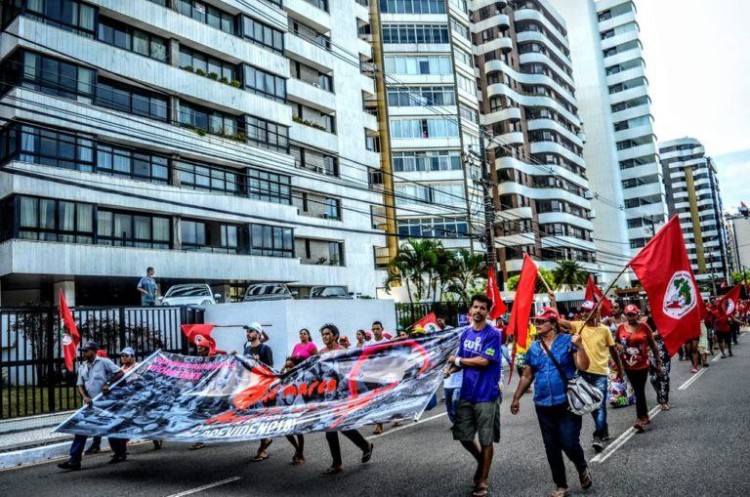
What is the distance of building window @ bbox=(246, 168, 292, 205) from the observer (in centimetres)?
3123

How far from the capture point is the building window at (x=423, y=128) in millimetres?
48094

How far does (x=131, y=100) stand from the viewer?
2636 centimetres

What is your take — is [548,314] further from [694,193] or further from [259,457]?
[694,193]

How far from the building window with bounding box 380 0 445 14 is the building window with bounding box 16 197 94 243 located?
34.9 meters

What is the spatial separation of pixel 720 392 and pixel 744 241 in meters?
170

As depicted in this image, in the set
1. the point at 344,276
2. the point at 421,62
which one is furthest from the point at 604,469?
the point at 421,62

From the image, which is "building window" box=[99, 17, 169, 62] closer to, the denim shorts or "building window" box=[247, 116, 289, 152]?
"building window" box=[247, 116, 289, 152]

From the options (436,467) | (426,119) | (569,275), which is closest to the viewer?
(436,467)

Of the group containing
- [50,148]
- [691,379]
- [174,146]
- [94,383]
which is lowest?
[691,379]

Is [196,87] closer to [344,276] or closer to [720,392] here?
[344,276]

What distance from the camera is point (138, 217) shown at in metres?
26.6

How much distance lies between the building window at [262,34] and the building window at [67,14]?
8.99m

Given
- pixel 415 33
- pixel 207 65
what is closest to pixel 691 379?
pixel 207 65

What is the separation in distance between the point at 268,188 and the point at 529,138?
45.2 meters
